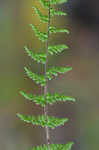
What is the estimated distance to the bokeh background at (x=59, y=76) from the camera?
256cm

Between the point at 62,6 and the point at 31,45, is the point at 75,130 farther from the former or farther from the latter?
the point at 62,6

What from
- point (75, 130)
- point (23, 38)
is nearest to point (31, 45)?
point (23, 38)

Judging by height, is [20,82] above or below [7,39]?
below

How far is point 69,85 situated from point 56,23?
727 mm

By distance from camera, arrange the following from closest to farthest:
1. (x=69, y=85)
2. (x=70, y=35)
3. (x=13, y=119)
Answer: (x=13, y=119) → (x=69, y=85) → (x=70, y=35)

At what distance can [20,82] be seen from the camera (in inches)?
107

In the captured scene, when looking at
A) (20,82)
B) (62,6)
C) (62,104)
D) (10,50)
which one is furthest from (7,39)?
(62,104)

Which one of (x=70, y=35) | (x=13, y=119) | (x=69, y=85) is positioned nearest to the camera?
(x=13, y=119)

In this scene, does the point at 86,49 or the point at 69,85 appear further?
the point at 86,49

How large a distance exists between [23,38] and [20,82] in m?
0.55

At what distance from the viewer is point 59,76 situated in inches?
111

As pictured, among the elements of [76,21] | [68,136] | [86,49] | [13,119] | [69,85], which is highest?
[76,21]

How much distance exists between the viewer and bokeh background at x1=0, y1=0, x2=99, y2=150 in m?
2.56

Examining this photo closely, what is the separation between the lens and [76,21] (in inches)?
123
